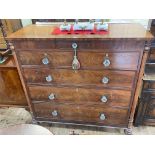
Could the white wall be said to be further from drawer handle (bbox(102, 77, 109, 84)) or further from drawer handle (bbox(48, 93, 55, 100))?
drawer handle (bbox(102, 77, 109, 84))

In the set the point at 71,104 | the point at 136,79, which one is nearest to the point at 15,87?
the point at 71,104

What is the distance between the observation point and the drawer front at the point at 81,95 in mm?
1406

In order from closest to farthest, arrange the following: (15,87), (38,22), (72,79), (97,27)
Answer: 1. (97,27)
2. (72,79)
3. (38,22)
4. (15,87)

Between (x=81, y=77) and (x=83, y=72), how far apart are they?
57 mm

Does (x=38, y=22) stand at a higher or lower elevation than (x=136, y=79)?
higher

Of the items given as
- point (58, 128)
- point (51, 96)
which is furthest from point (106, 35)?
point (58, 128)

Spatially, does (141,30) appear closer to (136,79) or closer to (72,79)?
(136,79)

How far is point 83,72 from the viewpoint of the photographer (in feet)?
4.33

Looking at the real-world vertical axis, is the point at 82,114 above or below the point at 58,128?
above

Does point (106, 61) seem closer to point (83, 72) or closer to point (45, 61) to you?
point (83, 72)

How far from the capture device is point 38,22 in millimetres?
1495

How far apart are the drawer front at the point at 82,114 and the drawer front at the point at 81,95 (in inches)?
2.9
